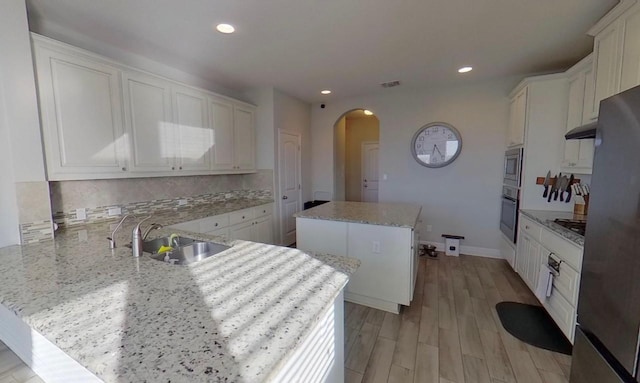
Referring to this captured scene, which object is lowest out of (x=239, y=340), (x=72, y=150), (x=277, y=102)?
(x=239, y=340)

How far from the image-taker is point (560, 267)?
2.05 metres

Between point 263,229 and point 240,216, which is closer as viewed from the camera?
point 240,216

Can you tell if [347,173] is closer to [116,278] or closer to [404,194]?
[404,194]

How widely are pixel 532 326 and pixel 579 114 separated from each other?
2.06 meters

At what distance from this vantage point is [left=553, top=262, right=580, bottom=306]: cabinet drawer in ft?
6.00

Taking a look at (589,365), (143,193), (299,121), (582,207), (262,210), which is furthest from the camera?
(299,121)

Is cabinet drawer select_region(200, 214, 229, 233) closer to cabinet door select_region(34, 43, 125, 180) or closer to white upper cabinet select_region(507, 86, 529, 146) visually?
cabinet door select_region(34, 43, 125, 180)

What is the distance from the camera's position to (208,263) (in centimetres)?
135

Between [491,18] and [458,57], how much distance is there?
2.60 ft

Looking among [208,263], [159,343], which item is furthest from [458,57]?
[159,343]

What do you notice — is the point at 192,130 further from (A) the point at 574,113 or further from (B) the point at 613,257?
(A) the point at 574,113

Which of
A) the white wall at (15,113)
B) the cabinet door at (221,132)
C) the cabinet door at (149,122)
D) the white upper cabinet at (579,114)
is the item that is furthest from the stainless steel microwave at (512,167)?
the white wall at (15,113)

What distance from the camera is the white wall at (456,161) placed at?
3869 mm

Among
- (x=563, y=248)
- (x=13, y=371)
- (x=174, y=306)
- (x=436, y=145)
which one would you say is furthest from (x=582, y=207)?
(x=13, y=371)
